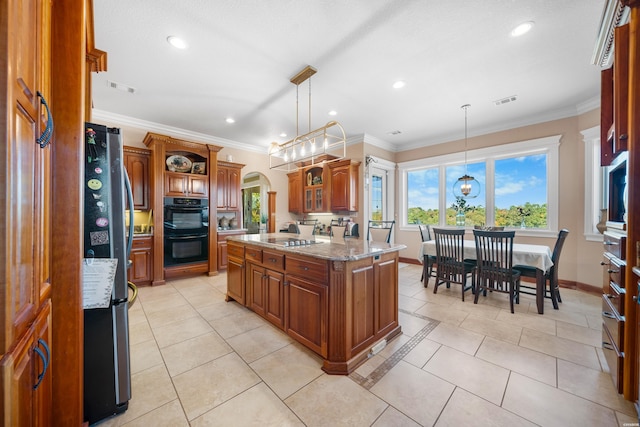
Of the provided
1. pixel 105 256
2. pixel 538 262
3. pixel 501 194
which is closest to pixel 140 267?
pixel 105 256

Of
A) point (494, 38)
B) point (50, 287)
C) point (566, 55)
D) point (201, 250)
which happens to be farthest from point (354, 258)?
point (201, 250)

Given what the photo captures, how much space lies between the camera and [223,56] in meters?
2.57

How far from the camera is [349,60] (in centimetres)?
263

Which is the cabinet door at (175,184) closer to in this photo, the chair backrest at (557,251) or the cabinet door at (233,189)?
the cabinet door at (233,189)

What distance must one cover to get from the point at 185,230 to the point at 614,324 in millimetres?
5294

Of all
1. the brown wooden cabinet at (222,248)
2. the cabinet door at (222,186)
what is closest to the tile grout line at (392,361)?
the brown wooden cabinet at (222,248)

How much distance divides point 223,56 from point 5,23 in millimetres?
2349

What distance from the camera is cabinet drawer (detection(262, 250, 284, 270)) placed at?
2.32 m

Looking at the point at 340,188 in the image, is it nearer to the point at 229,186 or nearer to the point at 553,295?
the point at 229,186

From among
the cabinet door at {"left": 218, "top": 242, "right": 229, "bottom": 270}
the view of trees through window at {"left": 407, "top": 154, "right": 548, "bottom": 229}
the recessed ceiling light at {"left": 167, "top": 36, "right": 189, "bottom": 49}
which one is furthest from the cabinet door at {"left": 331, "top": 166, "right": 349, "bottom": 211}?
the recessed ceiling light at {"left": 167, "top": 36, "right": 189, "bottom": 49}

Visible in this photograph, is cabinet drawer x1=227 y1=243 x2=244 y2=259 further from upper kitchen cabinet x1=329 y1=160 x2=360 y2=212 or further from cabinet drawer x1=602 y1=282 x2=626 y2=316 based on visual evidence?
cabinet drawer x1=602 y1=282 x2=626 y2=316

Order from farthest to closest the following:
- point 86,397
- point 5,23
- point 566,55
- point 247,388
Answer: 1. point 566,55
2. point 247,388
3. point 86,397
4. point 5,23

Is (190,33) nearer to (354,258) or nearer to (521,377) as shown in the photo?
(354,258)

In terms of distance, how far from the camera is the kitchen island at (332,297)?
1858mm
